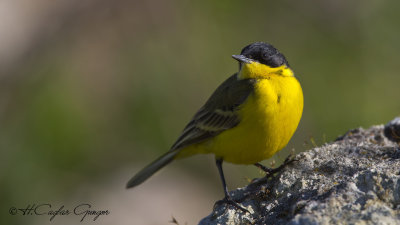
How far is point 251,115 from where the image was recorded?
5477 millimetres

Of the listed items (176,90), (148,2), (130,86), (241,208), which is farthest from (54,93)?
(241,208)

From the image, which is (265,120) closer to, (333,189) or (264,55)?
(264,55)

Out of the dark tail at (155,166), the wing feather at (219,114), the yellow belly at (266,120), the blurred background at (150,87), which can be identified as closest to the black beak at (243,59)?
the wing feather at (219,114)

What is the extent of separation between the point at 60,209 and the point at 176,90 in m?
3.39

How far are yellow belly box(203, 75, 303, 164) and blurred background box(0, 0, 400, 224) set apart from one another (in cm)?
322

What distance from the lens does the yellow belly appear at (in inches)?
212

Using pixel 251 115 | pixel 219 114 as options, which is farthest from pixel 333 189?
pixel 219 114

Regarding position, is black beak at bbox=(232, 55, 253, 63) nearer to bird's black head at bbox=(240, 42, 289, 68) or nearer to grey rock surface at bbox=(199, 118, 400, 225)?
bird's black head at bbox=(240, 42, 289, 68)

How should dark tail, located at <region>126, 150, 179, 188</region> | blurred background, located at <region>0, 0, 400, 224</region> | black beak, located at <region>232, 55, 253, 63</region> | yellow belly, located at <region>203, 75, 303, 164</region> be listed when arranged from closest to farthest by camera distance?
yellow belly, located at <region>203, 75, 303, 164</region> < black beak, located at <region>232, 55, 253, 63</region> < dark tail, located at <region>126, 150, 179, 188</region> < blurred background, located at <region>0, 0, 400, 224</region>

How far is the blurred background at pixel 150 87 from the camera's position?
976 cm

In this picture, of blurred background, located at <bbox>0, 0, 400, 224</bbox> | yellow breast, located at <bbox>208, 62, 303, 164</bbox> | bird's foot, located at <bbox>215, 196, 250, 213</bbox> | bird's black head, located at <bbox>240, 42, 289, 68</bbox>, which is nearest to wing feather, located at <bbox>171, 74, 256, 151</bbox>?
yellow breast, located at <bbox>208, 62, 303, 164</bbox>

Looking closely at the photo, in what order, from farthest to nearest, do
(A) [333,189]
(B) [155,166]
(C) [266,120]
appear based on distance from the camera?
(B) [155,166] < (C) [266,120] < (A) [333,189]

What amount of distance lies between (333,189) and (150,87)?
748 cm

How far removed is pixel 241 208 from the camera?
15.6 ft
